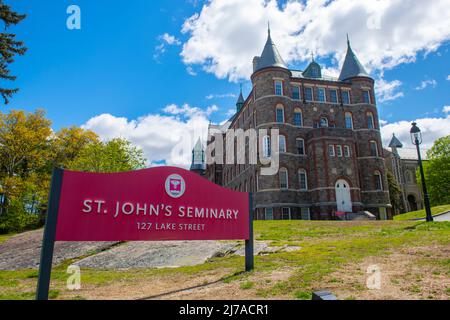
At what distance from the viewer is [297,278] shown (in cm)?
660

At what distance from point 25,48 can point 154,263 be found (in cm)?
1412

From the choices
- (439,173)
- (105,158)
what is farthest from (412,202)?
(105,158)

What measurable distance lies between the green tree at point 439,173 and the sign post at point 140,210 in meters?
50.3

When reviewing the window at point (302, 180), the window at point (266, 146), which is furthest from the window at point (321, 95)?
the window at point (302, 180)

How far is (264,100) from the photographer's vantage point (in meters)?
35.2

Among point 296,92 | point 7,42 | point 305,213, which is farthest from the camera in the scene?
point 296,92

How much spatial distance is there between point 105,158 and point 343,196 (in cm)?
2549

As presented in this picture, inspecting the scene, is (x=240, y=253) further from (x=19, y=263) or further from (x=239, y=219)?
(x=19, y=263)

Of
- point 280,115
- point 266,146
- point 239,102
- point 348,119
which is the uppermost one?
point 239,102

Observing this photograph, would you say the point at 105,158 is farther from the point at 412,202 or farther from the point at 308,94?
the point at 412,202

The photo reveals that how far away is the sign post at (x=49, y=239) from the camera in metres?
5.55

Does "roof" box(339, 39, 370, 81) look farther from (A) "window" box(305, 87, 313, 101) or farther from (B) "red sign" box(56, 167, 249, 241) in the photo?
(B) "red sign" box(56, 167, 249, 241)

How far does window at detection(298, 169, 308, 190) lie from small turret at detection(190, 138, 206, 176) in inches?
1534
